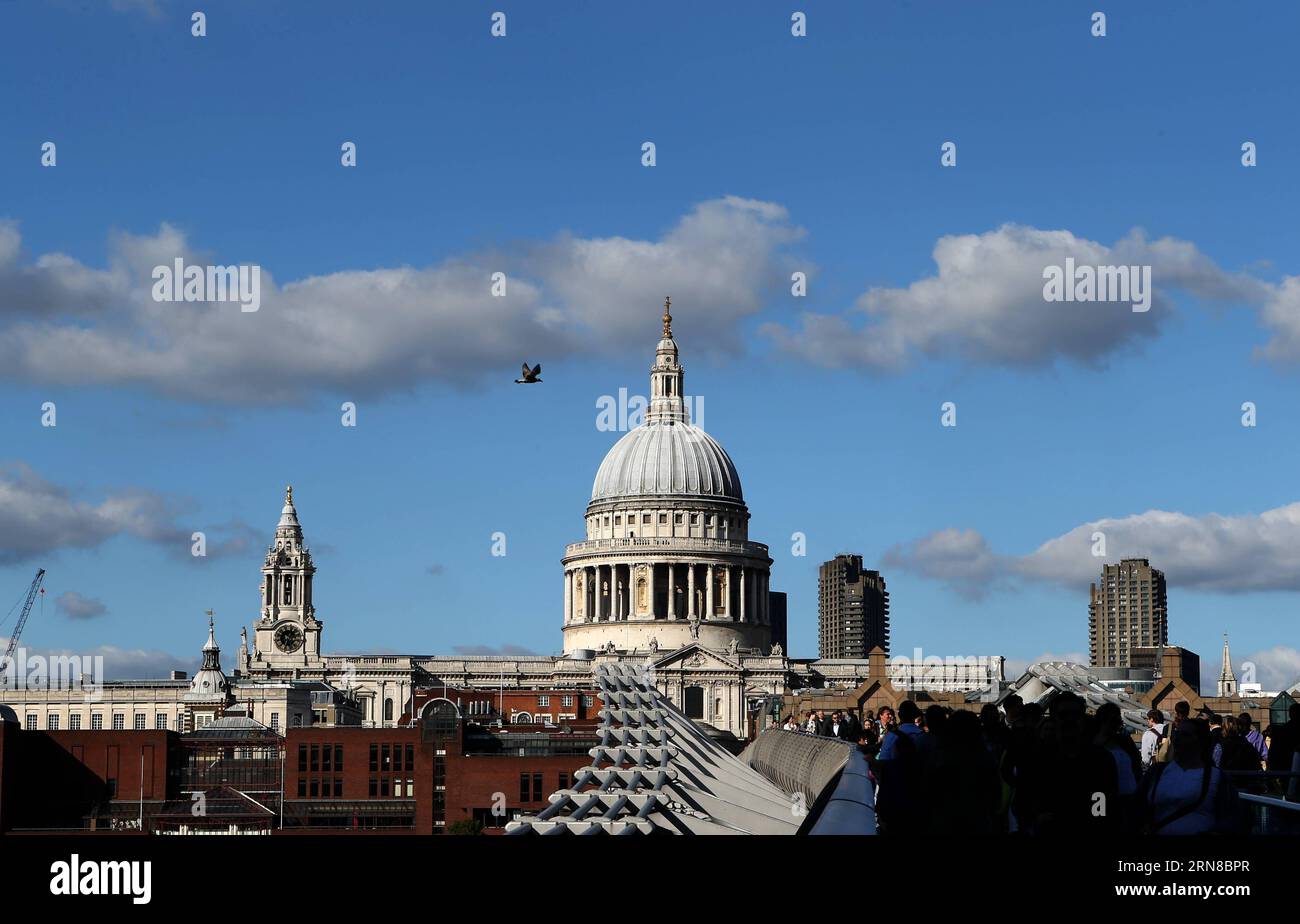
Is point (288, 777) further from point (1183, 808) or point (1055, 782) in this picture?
point (1183, 808)

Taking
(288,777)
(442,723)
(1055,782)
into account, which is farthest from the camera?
(442,723)

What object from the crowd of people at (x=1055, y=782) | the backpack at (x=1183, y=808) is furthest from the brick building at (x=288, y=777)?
the backpack at (x=1183, y=808)

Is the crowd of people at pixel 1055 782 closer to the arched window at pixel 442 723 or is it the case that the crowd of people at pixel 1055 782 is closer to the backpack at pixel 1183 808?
the backpack at pixel 1183 808

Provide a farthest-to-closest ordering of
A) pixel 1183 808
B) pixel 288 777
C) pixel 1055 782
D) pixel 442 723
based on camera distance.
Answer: pixel 442 723 < pixel 288 777 < pixel 1055 782 < pixel 1183 808

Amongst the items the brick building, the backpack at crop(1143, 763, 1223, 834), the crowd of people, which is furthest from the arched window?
the backpack at crop(1143, 763, 1223, 834)

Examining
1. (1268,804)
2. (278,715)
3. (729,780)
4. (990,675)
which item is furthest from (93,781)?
(1268,804)

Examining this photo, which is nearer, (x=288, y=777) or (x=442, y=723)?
(x=288, y=777)

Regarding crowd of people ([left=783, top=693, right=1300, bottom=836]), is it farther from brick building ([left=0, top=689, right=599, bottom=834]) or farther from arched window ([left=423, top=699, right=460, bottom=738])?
arched window ([left=423, top=699, right=460, bottom=738])

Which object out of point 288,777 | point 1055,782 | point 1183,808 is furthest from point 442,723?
point 1183,808

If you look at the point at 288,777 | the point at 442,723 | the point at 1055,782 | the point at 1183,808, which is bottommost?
the point at 288,777
